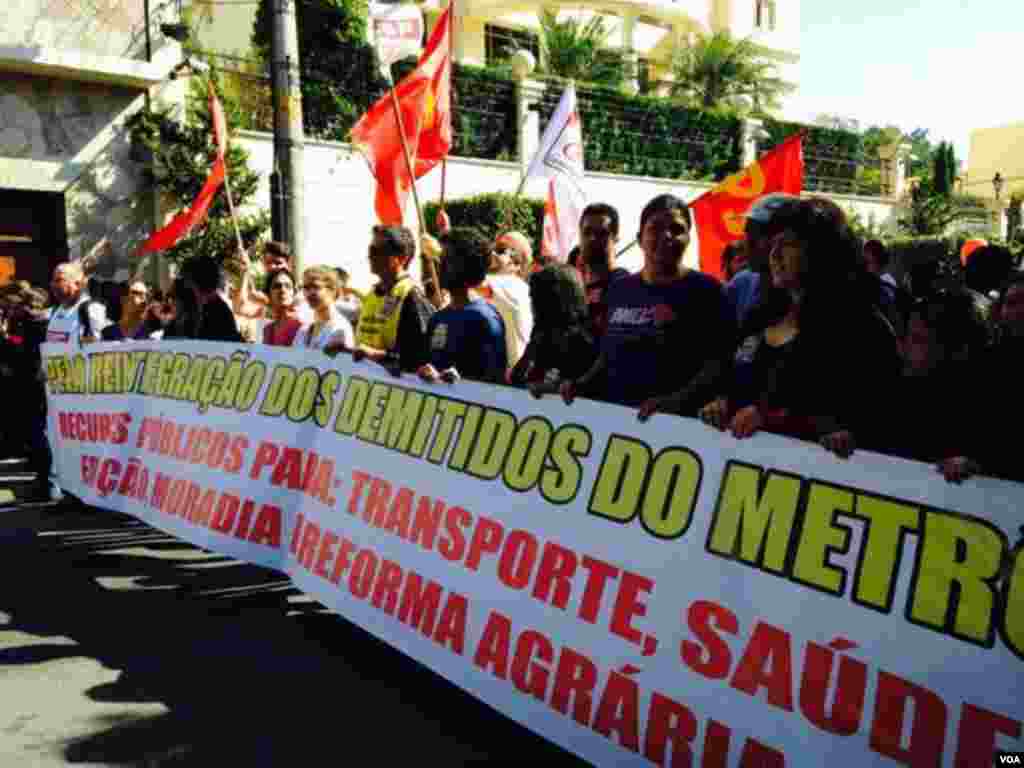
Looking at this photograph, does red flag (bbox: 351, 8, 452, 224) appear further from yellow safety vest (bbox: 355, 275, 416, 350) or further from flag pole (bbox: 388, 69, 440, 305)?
yellow safety vest (bbox: 355, 275, 416, 350)

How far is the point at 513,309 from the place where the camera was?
5734 mm

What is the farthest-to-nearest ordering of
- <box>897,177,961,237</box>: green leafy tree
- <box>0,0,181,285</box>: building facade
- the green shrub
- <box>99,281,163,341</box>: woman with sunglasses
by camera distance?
<box>897,177,961,237</box>: green leafy tree → the green shrub → <box>0,0,181,285</box>: building facade → <box>99,281,163,341</box>: woman with sunglasses

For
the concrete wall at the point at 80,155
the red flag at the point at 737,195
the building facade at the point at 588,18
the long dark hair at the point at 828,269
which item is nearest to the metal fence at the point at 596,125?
the concrete wall at the point at 80,155

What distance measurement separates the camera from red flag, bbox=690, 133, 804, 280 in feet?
22.1

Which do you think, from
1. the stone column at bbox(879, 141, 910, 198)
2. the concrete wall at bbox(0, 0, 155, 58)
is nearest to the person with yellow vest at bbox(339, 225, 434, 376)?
the concrete wall at bbox(0, 0, 155, 58)

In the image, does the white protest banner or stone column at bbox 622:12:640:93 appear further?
stone column at bbox 622:12:640:93

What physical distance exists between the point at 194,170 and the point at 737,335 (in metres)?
12.5

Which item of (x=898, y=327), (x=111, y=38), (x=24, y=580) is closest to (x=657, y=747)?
(x=898, y=327)

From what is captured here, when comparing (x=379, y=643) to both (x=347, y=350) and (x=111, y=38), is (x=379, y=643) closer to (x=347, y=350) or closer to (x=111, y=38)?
(x=347, y=350)

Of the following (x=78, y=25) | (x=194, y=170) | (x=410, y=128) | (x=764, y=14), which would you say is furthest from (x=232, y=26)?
(x=764, y=14)

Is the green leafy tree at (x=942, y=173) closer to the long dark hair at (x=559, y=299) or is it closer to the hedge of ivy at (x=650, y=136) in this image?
the hedge of ivy at (x=650, y=136)

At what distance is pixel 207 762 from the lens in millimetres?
3180

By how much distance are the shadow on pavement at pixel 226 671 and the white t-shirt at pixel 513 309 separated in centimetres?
189

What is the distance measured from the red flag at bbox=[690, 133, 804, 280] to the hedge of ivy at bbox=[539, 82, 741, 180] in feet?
49.7
